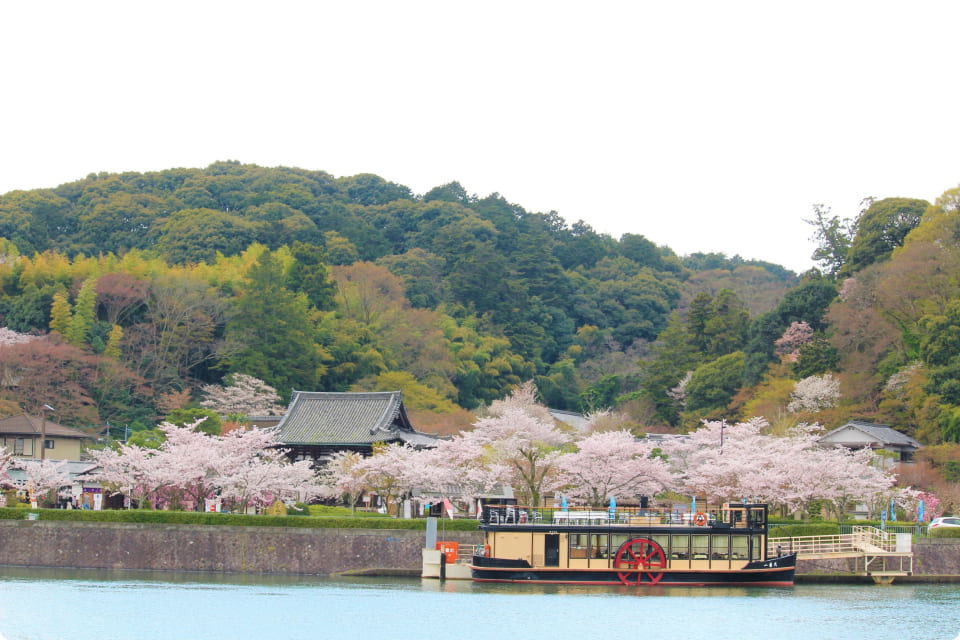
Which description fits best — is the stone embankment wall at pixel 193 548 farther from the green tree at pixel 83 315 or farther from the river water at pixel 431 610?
the green tree at pixel 83 315

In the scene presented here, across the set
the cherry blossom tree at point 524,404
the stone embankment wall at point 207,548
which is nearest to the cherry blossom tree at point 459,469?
the stone embankment wall at point 207,548

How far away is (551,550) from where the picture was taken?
36781 mm

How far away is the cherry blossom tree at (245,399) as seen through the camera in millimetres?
66188

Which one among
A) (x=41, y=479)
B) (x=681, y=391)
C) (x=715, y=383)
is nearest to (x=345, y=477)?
(x=41, y=479)

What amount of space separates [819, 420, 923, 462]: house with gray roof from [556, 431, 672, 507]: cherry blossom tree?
46.8 feet

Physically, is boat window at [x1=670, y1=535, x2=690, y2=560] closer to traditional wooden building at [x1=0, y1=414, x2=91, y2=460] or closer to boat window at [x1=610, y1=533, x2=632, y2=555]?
boat window at [x1=610, y1=533, x2=632, y2=555]

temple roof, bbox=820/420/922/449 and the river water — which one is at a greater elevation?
temple roof, bbox=820/420/922/449

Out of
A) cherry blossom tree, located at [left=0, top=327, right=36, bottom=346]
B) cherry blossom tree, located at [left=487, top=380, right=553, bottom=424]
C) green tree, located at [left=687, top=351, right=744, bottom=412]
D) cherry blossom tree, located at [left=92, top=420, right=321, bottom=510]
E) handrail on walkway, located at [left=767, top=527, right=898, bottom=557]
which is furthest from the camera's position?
green tree, located at [left=687, top=351, right=744, bottom=412]

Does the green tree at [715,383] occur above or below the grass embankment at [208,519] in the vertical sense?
above

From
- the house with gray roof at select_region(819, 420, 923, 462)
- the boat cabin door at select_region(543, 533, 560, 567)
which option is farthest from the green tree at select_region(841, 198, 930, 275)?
the boat cabin door at select_region(543, 533, 560, 567)

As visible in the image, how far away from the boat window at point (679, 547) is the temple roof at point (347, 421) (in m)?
18.4

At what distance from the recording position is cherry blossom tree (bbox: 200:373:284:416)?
6619 centimetres

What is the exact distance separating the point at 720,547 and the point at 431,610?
10.5m

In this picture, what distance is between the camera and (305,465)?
45312 mm
